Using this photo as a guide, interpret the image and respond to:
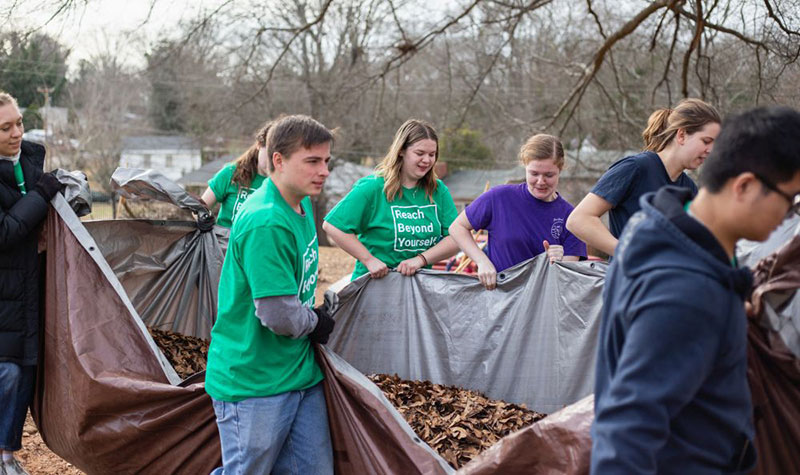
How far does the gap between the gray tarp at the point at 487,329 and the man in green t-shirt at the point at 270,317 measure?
4.19 ft

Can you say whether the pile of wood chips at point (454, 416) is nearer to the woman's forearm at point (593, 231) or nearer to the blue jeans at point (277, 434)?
the blue jeans at point (277, 434)

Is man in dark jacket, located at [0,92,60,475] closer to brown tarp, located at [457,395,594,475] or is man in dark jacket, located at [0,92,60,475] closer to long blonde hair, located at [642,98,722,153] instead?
brown tarp, located at [457,395,594,475]

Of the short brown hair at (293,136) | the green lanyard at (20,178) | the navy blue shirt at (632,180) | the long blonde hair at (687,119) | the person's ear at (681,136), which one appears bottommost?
the green lanyard at (20,178)

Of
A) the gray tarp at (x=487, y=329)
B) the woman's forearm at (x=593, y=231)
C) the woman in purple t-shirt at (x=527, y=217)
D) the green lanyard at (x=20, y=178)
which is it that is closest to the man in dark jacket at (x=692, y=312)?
the woman's forearm at (x=593, y=231)

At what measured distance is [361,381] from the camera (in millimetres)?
3221

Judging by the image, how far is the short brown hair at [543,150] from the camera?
4.28m

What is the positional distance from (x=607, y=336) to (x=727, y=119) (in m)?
0.57

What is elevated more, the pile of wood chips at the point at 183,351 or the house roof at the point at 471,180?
the pile of wood chips at the point at 183,351

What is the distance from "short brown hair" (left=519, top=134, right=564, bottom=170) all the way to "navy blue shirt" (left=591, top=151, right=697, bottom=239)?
72 cm

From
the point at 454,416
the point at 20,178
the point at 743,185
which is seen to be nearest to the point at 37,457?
the point at 20,178

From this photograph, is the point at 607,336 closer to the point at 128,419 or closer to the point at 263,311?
the point at 263,311

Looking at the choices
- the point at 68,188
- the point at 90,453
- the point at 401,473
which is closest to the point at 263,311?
the point at 401,473

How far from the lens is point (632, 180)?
353cm

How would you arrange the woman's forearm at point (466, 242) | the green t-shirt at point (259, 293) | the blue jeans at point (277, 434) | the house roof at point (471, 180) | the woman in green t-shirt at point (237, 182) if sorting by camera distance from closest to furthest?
1. the green t-shirt at point (259, 293)
2. the blue jeans at point (277, 434)
3. the woman's forearm at point (466, 242)
4. the woman in green t-shirt at point (237, 182)
5. the house roof at point (471, 180)
